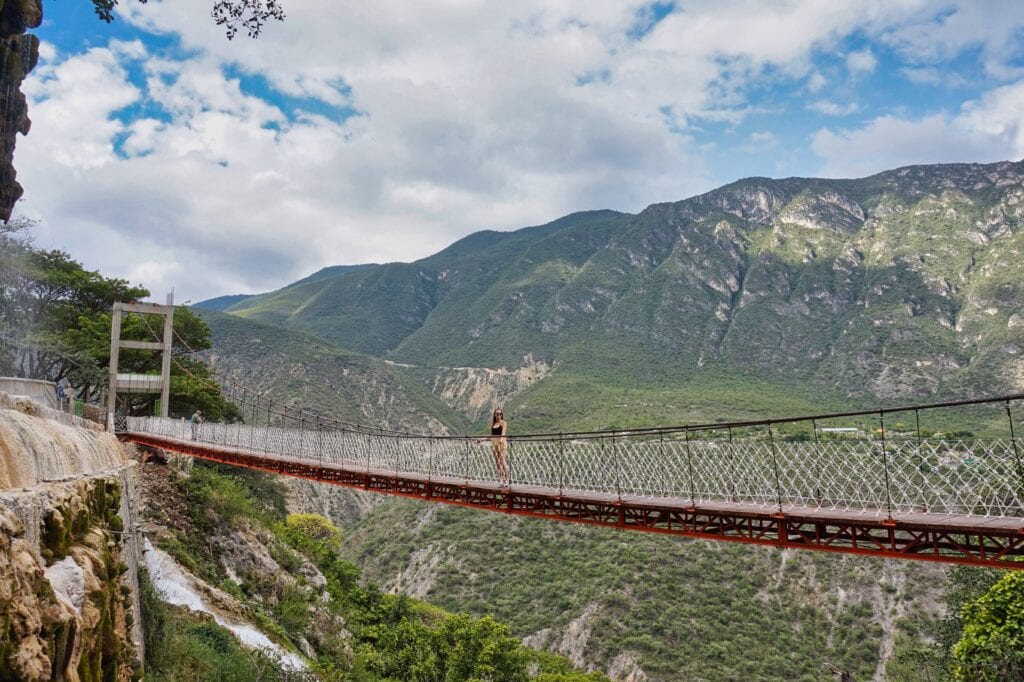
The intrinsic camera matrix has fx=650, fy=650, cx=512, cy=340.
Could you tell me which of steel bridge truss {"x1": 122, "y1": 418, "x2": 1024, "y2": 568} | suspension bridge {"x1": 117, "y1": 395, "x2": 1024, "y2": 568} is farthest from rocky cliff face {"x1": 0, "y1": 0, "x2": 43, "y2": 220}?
steel bridge truss {"x1": 122, "y1": 418, "x2": 1024, "y2": 568}

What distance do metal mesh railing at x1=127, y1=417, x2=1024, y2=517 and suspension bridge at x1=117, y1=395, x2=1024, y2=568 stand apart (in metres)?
0.04

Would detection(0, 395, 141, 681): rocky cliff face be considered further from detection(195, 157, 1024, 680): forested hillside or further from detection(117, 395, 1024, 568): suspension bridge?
detection(195, 157, 1024, 680): forested hillside

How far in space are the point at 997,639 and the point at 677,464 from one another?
301 inches

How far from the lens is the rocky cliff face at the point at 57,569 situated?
2.56m

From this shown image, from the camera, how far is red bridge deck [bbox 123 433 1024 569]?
502 cm

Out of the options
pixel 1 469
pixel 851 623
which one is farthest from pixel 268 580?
pixel 851 623

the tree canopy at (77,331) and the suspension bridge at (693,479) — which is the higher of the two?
the tree canopy at (77,331)

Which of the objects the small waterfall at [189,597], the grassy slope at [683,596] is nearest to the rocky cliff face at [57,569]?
the small waterfall at [189,597]

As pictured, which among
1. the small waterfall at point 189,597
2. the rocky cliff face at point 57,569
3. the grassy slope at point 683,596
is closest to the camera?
the rocky cliff face at point 57,569

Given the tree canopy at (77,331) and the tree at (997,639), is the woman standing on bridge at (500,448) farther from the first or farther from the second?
the tree canopy at (77,331)

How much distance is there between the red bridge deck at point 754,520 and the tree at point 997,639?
4.79 m

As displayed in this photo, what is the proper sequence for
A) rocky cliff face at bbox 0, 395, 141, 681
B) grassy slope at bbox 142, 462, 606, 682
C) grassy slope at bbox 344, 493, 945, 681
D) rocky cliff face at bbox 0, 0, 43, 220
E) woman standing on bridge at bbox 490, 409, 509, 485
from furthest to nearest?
grassy slope at bbox 344, 493, 945, 681, rocky cliff face at bbox 0, 0, 43, 220, woman standing on bridge at bbox 490, 409, 509, 485, grassy slope at bbox 142, 462, 606, 682, rocky cliff face at bbox 0, 395, 141, 681

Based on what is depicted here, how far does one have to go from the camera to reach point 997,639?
10.8 m

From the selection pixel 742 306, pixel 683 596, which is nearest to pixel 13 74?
pixel 683 596
